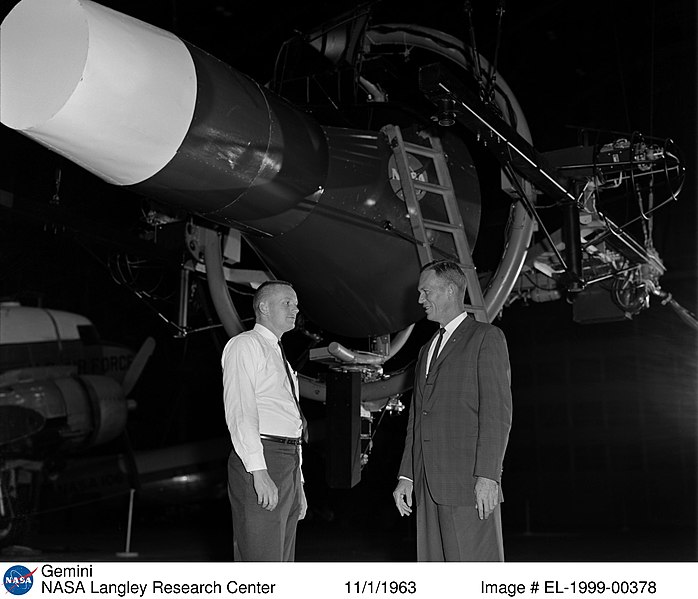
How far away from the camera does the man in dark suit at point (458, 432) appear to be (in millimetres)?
2545

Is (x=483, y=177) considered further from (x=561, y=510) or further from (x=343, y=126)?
(x=561, y=510)

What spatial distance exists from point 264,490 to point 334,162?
4.66ft

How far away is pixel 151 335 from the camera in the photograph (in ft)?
29.2

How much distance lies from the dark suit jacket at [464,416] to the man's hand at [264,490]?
0.55 m

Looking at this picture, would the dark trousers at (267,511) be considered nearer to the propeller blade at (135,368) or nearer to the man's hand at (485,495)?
the man's hand at (485,495)

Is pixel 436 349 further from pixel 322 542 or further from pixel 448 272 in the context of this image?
pixel 322 542

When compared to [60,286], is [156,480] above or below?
below

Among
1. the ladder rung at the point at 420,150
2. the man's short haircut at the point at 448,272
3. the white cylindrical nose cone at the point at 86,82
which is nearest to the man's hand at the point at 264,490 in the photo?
the man's short haircut at the point at 448,272

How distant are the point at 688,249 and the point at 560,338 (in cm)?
204
